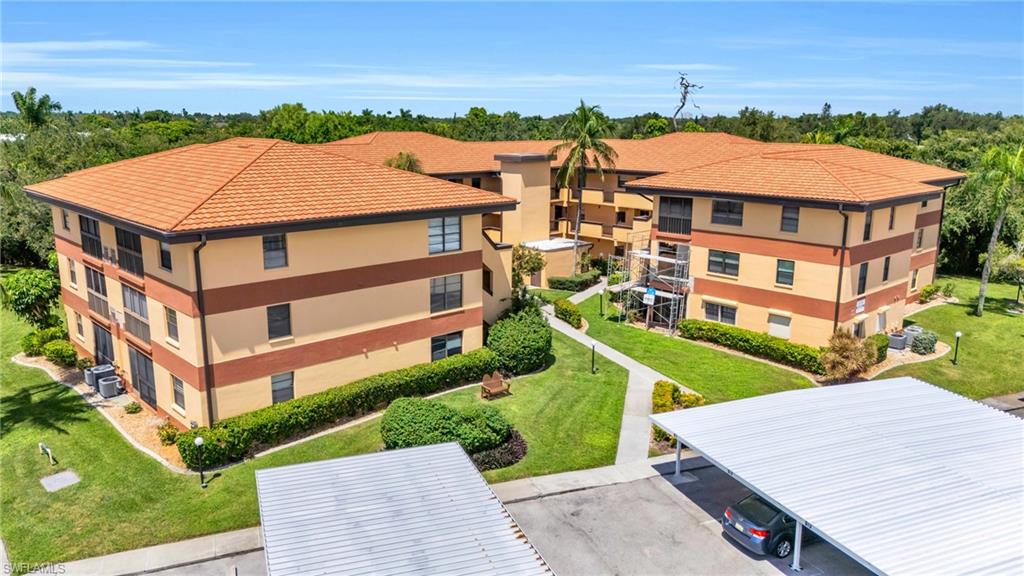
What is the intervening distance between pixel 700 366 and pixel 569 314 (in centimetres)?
866

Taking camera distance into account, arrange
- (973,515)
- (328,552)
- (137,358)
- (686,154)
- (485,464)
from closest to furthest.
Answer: (328,552), (973,515), (485,464), (137,358), (686,154)

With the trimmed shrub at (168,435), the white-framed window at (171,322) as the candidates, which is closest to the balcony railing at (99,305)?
the white-framed window at (171,322)

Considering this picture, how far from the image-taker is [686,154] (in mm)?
53125

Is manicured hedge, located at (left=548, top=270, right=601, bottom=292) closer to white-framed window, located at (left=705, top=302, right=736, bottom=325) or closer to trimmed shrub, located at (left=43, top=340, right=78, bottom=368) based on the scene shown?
white-framed window, located at (left=705, top=302, right=736, bottom=325)

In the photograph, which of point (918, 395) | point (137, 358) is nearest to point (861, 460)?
point (918, 395)

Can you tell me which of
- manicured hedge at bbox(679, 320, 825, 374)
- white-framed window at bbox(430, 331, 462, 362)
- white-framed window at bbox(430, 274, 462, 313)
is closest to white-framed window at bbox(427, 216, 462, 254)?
white-framed window at bbox(430, 274, 462, 313)

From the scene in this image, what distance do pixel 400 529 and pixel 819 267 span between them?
83.7 feet

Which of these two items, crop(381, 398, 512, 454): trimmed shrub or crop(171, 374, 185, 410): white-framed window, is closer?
crop(381, 398, 512, 454): trimmed shrub

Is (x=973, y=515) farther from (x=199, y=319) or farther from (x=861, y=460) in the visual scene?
(x=199, y=319)

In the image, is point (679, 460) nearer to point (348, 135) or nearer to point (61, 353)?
point (61, 353)

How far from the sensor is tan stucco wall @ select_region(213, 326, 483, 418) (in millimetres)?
23469

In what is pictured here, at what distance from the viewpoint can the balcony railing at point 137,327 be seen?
84.1 feet

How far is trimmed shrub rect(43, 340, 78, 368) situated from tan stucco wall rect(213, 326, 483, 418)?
1300cm

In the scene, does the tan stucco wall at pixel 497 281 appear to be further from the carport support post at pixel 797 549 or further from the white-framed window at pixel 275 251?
the carport support post at pixel 797 549
